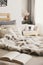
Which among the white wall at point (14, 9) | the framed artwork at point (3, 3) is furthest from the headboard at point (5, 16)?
the framed artwork at point (3, 3)

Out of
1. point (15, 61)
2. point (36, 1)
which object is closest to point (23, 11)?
point (36, 1)

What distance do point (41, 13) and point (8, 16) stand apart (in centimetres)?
111

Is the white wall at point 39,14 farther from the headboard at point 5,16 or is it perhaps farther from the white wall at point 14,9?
the headboard at point 5,16

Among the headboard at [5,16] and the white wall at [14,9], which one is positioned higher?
the white wall at [14,9]

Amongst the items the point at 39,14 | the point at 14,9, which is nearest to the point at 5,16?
the point at 14,9

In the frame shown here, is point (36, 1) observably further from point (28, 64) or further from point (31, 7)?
point (28, 64)

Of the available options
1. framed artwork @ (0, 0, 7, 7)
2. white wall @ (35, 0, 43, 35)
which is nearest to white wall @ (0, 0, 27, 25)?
framed artwork @ (0, 0, 7, 7)

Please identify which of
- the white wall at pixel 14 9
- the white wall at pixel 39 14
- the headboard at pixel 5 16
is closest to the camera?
the headboard at pixel 5 16

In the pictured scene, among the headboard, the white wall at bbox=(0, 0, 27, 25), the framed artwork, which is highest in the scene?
the framed artwork

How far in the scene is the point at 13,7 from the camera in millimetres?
4754

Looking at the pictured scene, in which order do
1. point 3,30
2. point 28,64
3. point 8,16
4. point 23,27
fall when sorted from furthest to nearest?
point 8,16 < point 23,27 < point 3,30 < point 28,64

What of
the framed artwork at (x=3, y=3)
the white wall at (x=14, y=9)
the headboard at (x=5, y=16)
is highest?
the framed artwork at (x=3, y=3)

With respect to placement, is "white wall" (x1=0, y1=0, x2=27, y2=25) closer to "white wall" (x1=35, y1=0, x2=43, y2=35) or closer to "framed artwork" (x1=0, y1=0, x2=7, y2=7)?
"framed artwork" (x1=0, y1=0, x2=7, y2=7)

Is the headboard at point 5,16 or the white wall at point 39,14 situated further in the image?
the white wall at point 39,14
